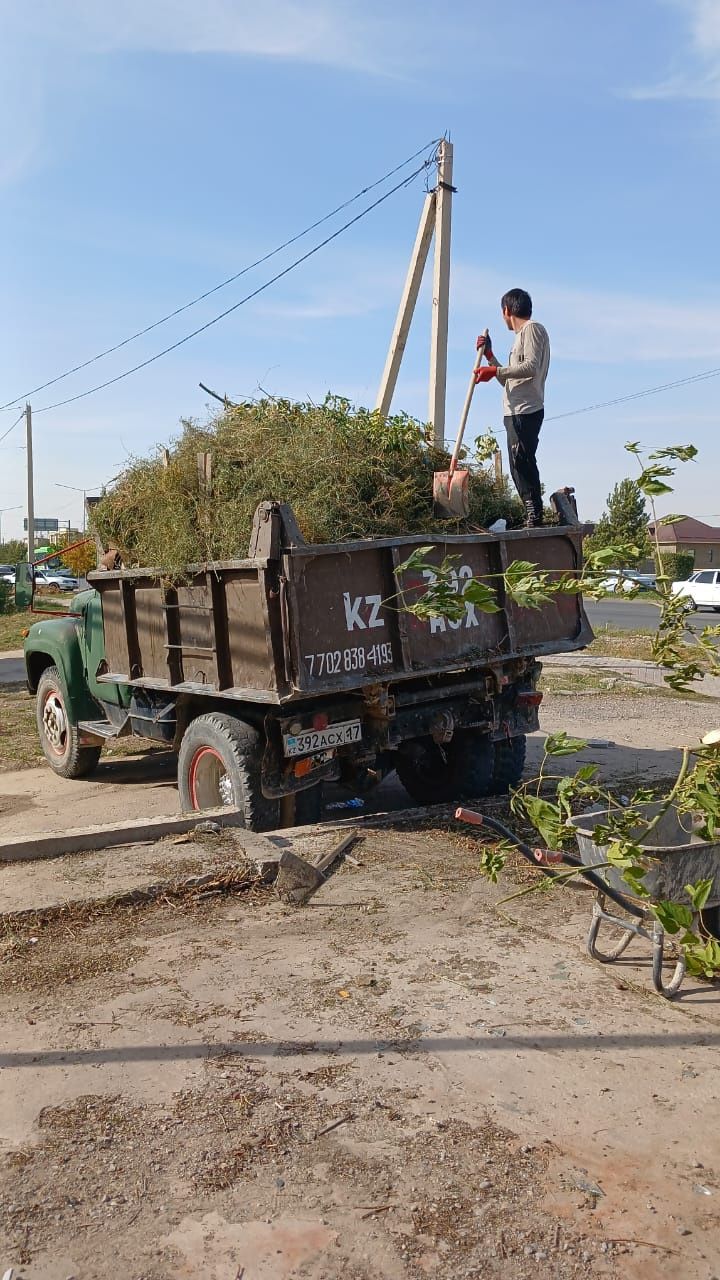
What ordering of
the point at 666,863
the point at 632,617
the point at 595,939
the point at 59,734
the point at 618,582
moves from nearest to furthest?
the point at 666,863, the point at 618,582, the point at 595,939, the point at 59,734, the point at 632,617

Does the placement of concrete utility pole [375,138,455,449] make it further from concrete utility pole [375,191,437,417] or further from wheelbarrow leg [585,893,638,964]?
wheelbarrow leg [585,893,638,964]

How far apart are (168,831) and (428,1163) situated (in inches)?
137

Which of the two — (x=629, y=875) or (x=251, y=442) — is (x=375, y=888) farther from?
(x=251, y=442)

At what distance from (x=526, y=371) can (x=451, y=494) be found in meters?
1.13

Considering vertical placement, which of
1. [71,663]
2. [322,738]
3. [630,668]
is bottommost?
[630,668]

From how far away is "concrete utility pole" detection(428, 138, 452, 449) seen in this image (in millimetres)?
13742

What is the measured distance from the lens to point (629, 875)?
13.0 feet

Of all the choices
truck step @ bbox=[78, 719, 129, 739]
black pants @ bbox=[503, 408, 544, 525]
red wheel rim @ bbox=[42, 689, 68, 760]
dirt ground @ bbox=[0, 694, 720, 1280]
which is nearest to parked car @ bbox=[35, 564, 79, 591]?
red wheel rim @ bbox=[42, 689, 68, 760]

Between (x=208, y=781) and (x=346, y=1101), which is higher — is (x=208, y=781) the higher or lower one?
the higher one

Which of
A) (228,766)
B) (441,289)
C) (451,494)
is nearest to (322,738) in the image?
(228,766)

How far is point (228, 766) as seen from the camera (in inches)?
251

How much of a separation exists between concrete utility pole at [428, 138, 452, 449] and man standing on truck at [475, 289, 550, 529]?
20.1ft

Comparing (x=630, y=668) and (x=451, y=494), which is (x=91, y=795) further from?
(x=630, y=668)

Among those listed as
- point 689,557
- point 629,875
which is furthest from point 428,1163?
point 689,557
